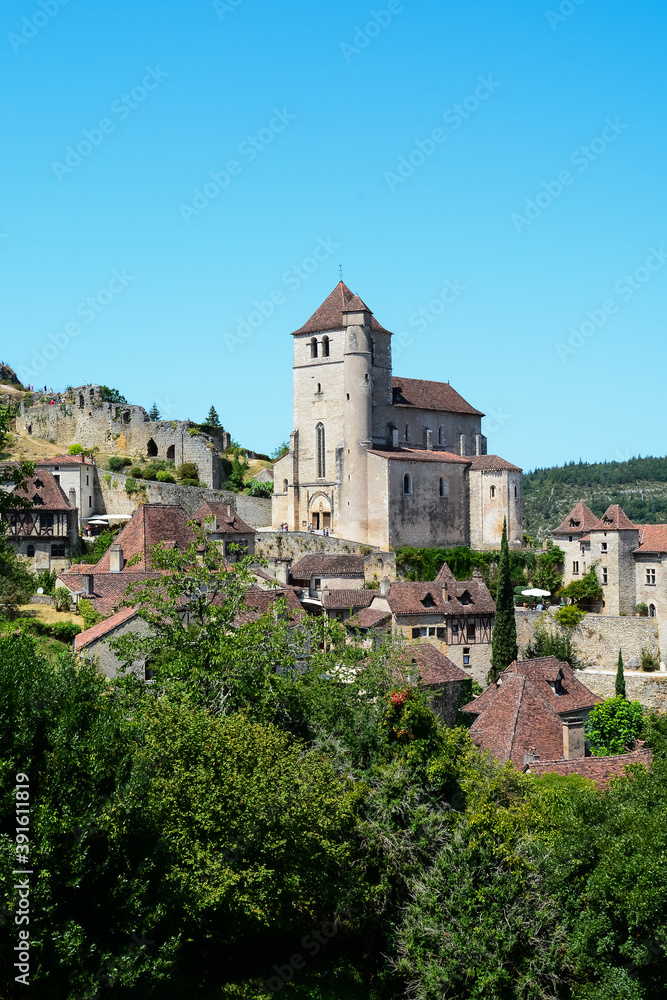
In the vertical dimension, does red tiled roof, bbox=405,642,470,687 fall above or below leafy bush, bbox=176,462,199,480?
below

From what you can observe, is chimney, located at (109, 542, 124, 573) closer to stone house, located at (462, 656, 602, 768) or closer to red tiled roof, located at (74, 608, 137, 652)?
red tiled roof, located at (74, 608, 137, 652)

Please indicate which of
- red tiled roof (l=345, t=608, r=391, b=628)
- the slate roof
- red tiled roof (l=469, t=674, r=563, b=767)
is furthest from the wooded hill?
red tiled roof (l=469, t=674, r=563, b=767)

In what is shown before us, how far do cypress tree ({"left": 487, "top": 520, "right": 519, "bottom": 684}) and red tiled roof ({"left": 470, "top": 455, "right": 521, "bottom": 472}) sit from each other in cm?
1958

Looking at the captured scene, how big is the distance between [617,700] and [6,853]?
31360 millimetres

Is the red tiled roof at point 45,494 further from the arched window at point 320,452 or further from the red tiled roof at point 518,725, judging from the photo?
the red tiled roof at point 518,725

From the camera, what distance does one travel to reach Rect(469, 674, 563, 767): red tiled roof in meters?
33.2

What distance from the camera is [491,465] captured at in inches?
2719

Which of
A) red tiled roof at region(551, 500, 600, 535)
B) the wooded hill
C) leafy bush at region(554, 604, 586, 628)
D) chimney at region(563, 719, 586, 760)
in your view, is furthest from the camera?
the wooded hill

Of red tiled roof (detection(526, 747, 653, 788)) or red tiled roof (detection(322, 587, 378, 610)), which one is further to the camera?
red tiled roof (detection(322, 587, 378, 610))

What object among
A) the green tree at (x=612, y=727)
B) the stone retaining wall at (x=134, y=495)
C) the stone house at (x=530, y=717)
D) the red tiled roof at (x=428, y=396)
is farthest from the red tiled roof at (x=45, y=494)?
the green tree at (x=612, y=727)

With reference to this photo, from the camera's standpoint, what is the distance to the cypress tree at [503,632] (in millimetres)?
49000

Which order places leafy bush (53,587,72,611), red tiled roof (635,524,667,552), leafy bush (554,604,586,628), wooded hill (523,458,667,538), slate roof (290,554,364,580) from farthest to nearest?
wooded hill (523,458,667,538), slate roof (290,554,364,580), red tiled roof (635,524,667,552), leafy bush (554,604,586,628), leafy bush (53,587,72,611)

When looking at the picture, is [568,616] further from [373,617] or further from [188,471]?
[188,471]

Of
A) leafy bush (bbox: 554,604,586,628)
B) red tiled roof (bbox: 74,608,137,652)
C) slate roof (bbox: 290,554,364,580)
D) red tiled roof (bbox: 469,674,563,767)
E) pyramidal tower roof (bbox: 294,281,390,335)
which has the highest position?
pyramidal tower roof (bbox: 294,281,390,335)
